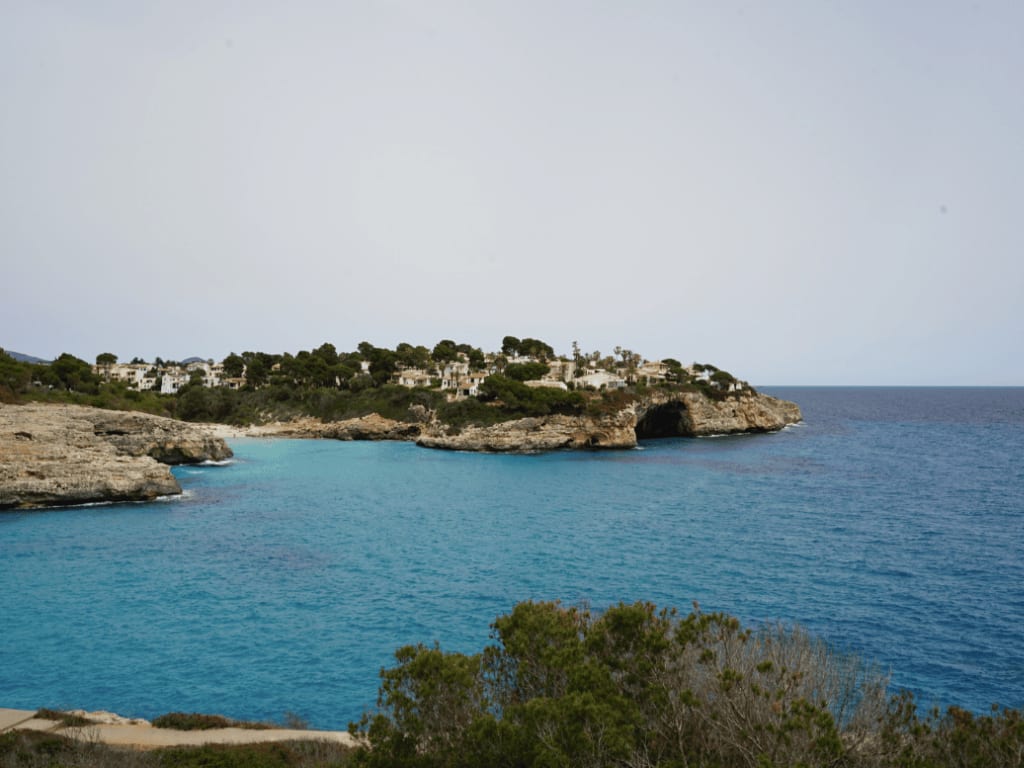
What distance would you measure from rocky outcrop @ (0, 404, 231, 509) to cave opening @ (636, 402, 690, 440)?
7062 cm

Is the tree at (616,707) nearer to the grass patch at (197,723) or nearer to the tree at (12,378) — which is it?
the grass patch at (197,723)

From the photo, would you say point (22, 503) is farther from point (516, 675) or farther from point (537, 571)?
point (516, 675)

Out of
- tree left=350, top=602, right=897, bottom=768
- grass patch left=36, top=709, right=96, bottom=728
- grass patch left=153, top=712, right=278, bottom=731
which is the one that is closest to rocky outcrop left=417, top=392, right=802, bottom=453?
grass patch left=153, top=712, right=278, bottom=731

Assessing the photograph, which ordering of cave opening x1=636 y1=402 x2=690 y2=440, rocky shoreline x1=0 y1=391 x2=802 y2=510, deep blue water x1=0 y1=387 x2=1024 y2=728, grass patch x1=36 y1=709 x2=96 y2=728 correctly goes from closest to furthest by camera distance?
grass patch x1=36 y1=709 x2=96 y2=728, deep blue water x1=0 y1=387 x2=1024 y2=728, rocky shoreline x1=0 y1=391 x2=802 y2=510, cave opening x1=636 y1=402 x2=690 y2=440

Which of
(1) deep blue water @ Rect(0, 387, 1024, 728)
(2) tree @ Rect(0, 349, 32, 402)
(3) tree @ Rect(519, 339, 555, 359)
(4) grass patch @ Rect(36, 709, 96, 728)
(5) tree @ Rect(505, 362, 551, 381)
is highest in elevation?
(3) tree @ Rect(519, 339, 555, 359)

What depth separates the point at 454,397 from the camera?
98688 mm

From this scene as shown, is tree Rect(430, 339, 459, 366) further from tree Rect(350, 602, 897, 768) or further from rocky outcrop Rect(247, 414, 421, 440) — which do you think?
tree Rect(350, 602, 897, 768)

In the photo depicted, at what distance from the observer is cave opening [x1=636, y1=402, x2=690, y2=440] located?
3780 inches

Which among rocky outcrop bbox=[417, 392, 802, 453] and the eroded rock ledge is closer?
rocky outcrop bbox=[417, 392, 802, 453]

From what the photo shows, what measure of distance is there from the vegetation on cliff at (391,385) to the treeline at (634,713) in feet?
226

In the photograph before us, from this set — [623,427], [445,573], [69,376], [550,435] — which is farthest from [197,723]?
[69,376]

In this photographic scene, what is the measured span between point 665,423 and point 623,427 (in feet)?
67.8

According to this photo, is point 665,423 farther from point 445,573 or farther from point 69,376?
point 69,376

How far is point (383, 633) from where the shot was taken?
2139 centimetres
